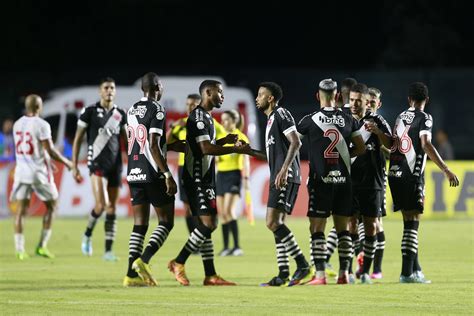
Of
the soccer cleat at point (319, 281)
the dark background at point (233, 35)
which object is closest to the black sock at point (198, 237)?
the soccer cleat at point (319, 281)

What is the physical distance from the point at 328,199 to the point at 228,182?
6380 mm

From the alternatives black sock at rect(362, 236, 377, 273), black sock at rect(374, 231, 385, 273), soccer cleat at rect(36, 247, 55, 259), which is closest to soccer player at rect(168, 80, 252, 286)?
black sock at rect(362, 236, 377, 273)

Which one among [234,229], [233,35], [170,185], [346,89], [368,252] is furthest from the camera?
[233,35]

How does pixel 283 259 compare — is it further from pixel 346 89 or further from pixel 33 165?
pixel 33 165

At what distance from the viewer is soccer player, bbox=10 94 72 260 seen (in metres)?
20.9

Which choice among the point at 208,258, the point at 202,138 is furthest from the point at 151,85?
the point at 208,258

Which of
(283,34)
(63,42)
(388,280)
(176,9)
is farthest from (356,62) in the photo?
(388,280)

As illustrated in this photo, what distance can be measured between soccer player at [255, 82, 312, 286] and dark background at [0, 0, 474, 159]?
31033 millimetres

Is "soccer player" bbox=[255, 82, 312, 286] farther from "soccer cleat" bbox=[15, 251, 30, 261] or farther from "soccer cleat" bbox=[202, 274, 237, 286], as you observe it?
"soccer cleat" bbox=[15, 251, 30, 261]

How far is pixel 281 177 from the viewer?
1576 cm

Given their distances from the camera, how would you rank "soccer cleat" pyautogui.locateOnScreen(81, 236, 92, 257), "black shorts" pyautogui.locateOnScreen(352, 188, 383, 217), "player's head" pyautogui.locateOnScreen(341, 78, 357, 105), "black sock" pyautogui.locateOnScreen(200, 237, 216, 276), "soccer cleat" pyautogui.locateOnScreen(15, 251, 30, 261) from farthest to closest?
1. "soccer cleat" pyautogui.locateOnScreen(81, 236, 92, 257)
2. "soccer cleat" pyautogui.locateOnScreen(15, 251, 30, 261)
3. "player's head" pyautogui.locateOnScreen(341, 78, 357, 105)
4. "black shorts" pyautogui.locateOnScreen(352, 188, 383, 217)
5. "black sock" pyautogui.locateOnScreen(200, 237, 216, 276)

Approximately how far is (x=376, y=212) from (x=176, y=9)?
41.5m

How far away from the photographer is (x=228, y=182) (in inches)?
882

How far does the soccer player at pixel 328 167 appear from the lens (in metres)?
16.2
